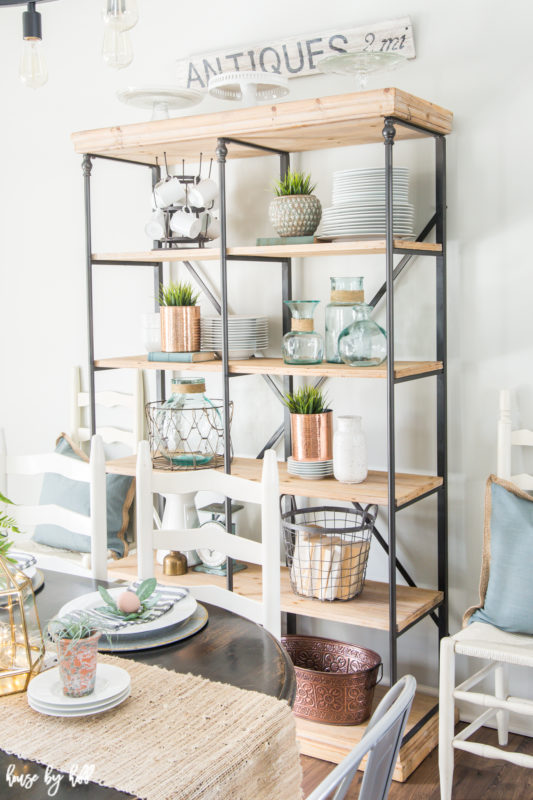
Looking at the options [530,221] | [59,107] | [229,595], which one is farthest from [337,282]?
[59,107]

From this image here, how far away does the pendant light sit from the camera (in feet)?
4.13

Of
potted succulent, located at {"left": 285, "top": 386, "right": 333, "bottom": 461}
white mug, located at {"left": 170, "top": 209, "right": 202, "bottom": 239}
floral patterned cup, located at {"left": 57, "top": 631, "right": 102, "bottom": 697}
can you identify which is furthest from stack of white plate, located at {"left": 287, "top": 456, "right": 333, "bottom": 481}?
floral patterned cup, located at {"left": 57, "top": 631, "right": 102, "bottom": 697}

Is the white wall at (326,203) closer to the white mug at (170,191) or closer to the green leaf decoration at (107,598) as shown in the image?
the white mug at (170,191)

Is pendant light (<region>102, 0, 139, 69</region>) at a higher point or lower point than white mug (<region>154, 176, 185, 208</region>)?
lower

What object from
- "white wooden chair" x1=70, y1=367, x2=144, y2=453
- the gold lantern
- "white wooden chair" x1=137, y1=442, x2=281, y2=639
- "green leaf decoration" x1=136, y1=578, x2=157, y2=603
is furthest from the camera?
"white wooden chair" x1=70, y1=367, x2=144, y2=453

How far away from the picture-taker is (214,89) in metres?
2.77

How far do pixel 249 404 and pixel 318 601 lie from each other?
828mm

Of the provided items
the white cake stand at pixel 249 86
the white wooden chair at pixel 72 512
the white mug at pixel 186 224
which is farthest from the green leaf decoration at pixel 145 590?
the white cake stand at pixel 249 86

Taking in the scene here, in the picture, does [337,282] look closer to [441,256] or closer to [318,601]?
[441,256]

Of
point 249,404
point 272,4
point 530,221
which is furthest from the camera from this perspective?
point 249,404

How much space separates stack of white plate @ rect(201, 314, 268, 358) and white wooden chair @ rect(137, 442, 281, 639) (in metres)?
0.93

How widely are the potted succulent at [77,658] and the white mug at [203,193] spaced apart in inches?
73.4

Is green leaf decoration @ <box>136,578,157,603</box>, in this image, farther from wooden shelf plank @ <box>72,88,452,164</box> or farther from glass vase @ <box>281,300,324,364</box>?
wooden shelf plank @ <box>72,88,452,164</box>

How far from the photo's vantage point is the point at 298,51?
2889 millimetres
